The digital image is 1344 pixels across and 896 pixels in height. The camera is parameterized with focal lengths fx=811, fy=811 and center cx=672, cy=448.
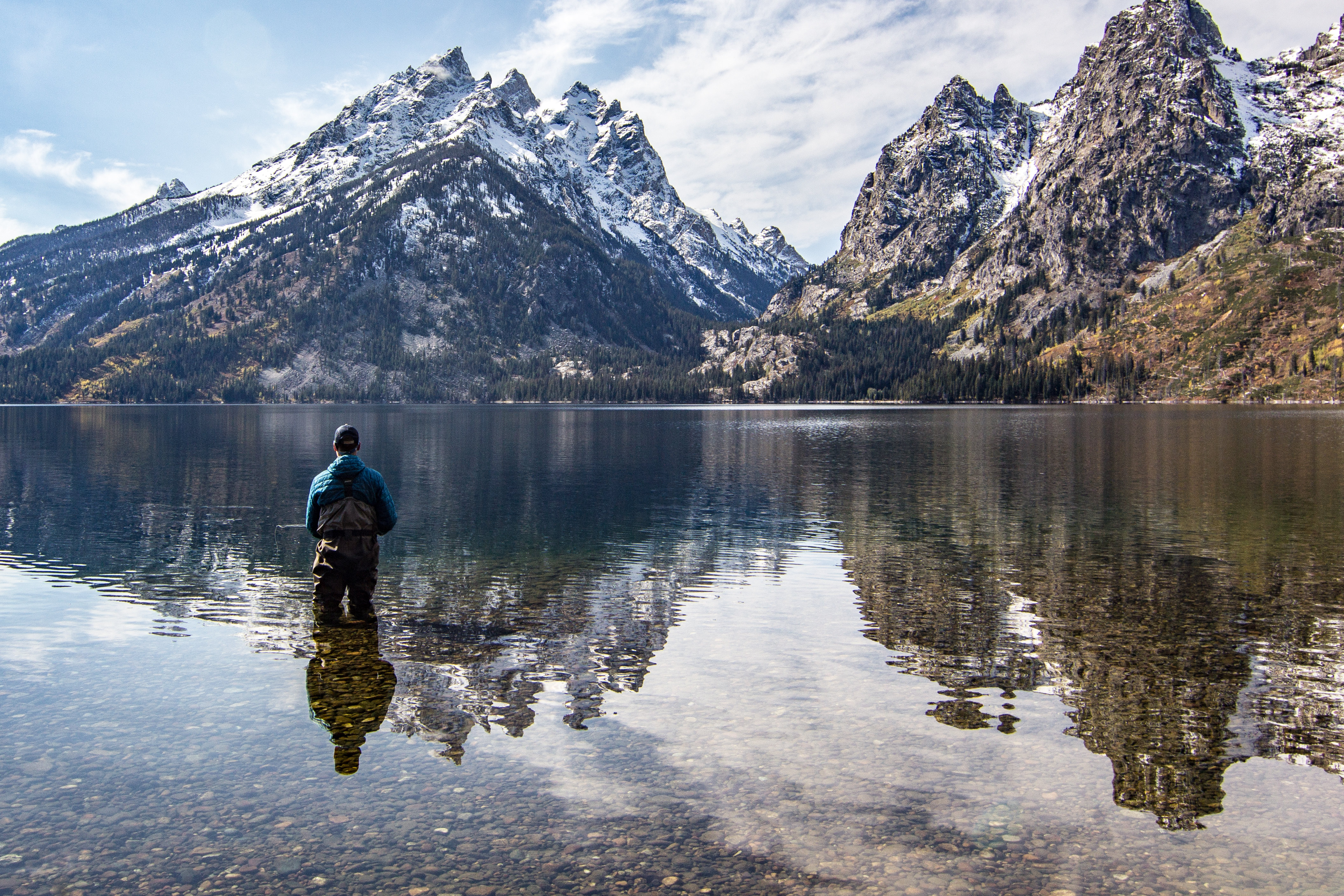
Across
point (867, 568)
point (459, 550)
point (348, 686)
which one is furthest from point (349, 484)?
point (867, 568)

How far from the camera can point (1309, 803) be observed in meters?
10.9

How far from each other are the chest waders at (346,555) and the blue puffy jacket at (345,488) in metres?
0.07

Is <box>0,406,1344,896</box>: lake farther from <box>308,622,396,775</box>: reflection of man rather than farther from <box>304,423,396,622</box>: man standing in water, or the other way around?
<box>304,423,396,622</box>: man standing in water

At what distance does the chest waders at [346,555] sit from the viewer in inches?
771

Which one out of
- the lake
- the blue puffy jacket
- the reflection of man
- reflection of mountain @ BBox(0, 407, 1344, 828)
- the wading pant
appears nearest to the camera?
the lake

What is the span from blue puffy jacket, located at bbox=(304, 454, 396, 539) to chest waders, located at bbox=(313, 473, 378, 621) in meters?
0.07

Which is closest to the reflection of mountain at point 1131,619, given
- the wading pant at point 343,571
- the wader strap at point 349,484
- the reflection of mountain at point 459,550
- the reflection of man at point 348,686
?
the reflection of mountain at point 459,550

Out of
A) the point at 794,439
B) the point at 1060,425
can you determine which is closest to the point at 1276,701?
the point at 794,439

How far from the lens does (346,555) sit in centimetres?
2002

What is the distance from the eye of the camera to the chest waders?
1958cm

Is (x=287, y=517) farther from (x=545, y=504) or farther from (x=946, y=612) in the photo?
(x=946, y=612)

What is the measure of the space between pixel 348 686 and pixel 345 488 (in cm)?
550

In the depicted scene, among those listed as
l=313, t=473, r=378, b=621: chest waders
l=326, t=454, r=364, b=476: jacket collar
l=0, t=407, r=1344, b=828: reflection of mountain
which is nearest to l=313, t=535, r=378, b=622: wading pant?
l=313, t=473, r=378, b=621: chest waders

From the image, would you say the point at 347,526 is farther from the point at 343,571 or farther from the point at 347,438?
the point at 347,438
